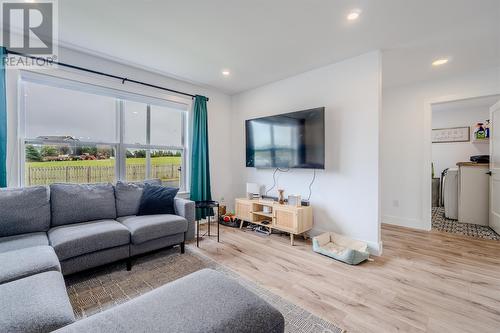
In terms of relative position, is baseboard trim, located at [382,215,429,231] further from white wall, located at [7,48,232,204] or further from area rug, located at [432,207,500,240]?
white wall, located at [7,48,232,204]

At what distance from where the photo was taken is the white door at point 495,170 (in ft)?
10.7

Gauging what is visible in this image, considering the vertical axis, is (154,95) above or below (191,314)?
above

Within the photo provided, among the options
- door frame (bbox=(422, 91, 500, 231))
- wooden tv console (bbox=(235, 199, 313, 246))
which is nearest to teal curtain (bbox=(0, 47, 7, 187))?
wooden tv console (bbox=(235, 199, 313, 246))

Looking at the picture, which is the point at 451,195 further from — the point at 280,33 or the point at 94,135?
the point at 94,135

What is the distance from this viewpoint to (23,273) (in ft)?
4.38

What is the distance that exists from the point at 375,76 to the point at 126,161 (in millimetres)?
3514

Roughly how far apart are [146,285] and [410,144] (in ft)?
13.9

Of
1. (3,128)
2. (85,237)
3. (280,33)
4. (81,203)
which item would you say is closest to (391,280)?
(280,33)

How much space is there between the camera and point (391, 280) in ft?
6.77

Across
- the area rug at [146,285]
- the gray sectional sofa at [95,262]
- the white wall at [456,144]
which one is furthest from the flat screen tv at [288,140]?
the white wall at [456,144]

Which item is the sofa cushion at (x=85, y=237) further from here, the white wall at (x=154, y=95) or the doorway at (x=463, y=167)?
the doorway at (x=463, y=167)

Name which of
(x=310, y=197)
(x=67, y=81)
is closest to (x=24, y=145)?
(x=67, y=81)

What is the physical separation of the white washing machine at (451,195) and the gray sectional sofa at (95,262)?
477cm

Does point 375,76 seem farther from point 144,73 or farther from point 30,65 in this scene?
point 30,65
